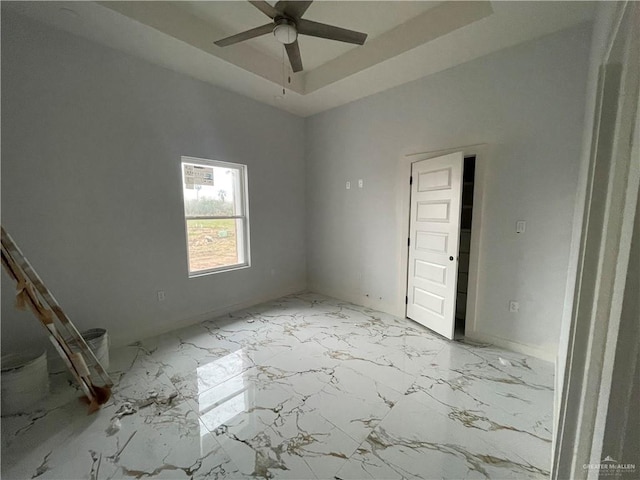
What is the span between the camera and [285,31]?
1.79 m

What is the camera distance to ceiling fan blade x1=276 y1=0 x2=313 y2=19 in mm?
1618

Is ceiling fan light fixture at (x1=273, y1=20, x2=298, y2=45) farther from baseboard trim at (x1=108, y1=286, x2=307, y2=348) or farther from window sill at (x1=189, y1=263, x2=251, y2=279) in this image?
baseboard trim at (x1=108, y1=286, x2=307, y2=348)

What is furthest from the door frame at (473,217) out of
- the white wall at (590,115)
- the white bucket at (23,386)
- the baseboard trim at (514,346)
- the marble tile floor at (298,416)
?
the white bucket at (23,386)

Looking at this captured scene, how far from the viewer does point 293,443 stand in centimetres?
156

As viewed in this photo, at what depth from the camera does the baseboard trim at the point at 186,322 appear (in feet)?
8.76

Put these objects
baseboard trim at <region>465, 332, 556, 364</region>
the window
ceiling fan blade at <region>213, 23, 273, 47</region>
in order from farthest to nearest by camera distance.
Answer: the window < baseboard trim at <region>465, 332, 556, 364</region> < ceiling fan blade at <region>213, 23, 273, 47</region>

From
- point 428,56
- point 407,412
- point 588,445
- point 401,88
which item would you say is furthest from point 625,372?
point 401,88

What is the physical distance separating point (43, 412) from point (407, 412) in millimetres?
2609

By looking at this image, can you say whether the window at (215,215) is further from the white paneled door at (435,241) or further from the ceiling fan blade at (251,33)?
the white paneled door at (435,241)

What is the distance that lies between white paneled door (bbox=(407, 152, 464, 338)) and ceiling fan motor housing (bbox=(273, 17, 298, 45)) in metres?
1.92

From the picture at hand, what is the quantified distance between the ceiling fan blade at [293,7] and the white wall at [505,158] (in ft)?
6.28

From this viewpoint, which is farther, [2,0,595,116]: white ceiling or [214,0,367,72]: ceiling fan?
[2,0,595,116]: white ceiling

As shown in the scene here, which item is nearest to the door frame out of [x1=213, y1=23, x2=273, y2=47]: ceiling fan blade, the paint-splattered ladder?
[x1=213, y1=23, x2=273, y2=47]: ceiling fan blade

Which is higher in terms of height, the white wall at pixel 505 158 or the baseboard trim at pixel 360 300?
the white wall at pixel 505 158
